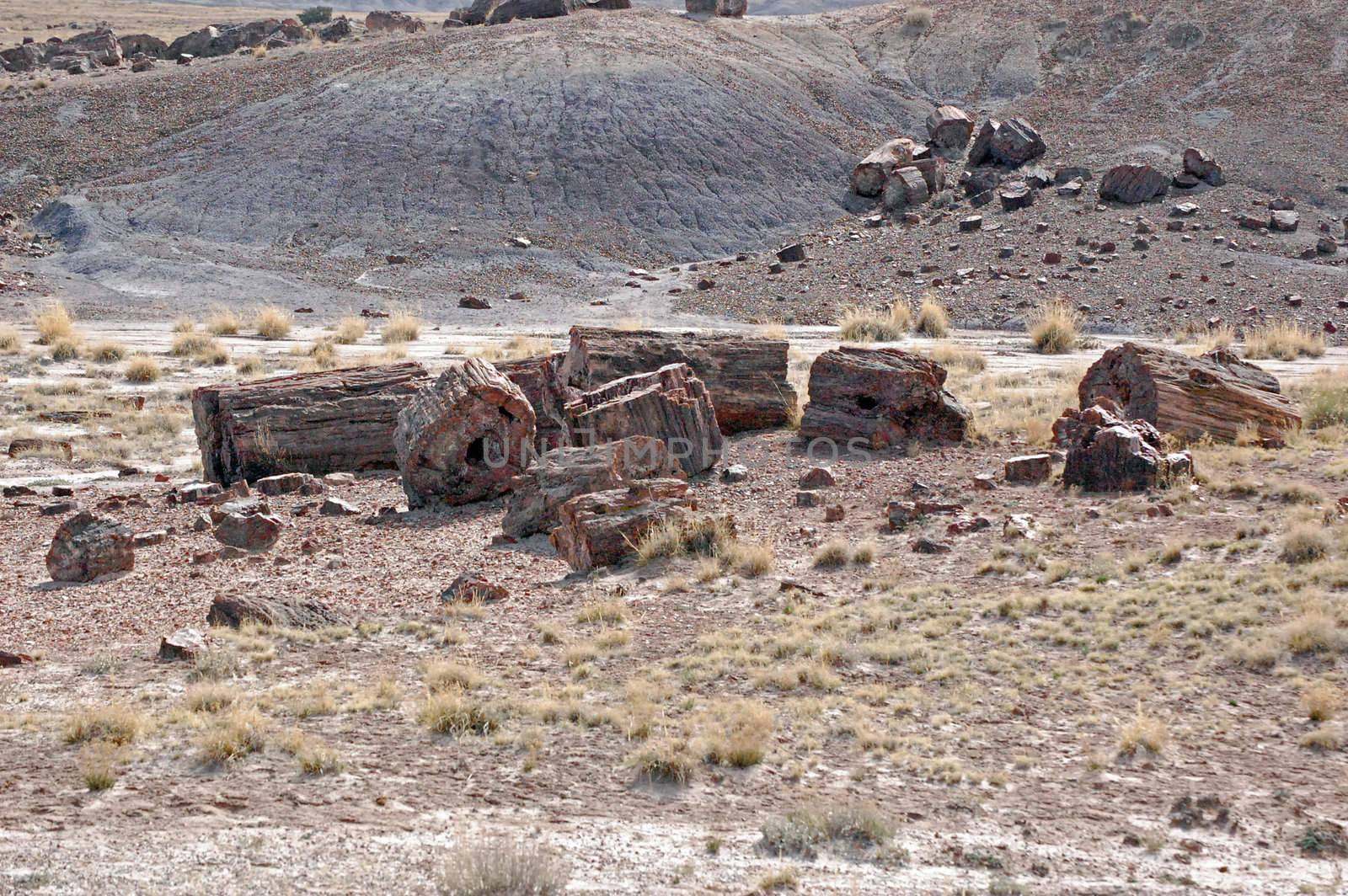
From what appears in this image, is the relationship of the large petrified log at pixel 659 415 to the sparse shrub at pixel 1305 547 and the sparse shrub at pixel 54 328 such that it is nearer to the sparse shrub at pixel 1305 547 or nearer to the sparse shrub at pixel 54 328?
the sparse shrub at pixel 1305 547

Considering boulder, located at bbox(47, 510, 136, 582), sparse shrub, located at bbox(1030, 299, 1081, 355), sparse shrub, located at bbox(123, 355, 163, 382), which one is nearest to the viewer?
boulder, located at bbox(47, 510, 136, 582)

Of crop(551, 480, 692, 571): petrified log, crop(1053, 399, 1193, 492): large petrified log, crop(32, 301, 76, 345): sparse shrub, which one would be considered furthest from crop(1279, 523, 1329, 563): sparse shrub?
crop(32, 301, 76, 345): sparse shrub

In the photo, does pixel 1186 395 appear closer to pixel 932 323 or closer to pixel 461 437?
pixel 461 437

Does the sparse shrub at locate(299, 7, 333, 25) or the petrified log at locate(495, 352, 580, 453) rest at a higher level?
the sparse shrub at locate(299, 7, 333, 25)

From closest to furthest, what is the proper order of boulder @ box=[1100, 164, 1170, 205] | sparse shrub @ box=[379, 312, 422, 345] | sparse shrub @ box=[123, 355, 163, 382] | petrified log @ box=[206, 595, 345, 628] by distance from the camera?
petrified log @ box=[206, 595, 345, 628]
sparse shrub @ box=[123, 355, 163, 382]
sparse shrub @ box=[379, 312, 422, 345]
boulder @ box=[1100, 164, 1170, 205]

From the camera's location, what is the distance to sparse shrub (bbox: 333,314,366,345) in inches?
1167

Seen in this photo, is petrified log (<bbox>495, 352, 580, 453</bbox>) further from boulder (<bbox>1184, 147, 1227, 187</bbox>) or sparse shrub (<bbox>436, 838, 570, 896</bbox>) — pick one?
boulder (<bbox>1184, 147, 1227, 187</bbox>)

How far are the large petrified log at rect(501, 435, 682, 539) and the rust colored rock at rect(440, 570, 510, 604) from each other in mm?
1685

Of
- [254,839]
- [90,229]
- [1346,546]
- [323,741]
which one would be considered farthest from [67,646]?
[90,229]

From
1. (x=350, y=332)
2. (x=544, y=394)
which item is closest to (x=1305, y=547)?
(x=544, y=394)

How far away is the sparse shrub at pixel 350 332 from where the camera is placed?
97.2 ft

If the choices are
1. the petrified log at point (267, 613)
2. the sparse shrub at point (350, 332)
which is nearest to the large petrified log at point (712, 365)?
the petrified log at point (267, 613)

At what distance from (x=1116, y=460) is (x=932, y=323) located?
61.2ft

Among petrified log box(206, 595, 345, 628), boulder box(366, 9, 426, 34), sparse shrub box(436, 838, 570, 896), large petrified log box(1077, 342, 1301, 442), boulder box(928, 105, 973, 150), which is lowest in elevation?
petrified log box(206, 595, 345, 628)
